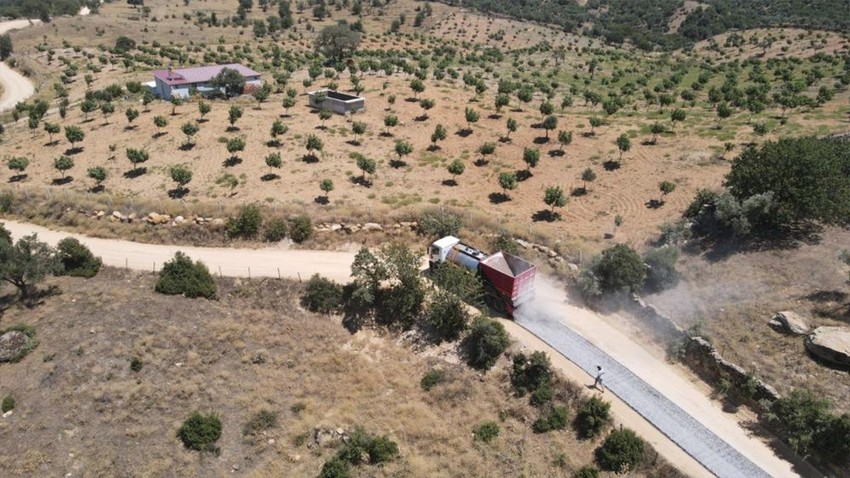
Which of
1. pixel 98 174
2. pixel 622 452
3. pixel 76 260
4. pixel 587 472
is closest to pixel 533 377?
pixel 587 472

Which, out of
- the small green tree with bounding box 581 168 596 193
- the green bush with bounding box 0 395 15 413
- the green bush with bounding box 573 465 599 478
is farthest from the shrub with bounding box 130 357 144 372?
the small green tree with bounding box 581 168 596 193

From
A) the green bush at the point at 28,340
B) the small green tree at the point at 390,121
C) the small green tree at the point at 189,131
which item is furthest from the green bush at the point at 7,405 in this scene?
the small green tree at the point at 390,121

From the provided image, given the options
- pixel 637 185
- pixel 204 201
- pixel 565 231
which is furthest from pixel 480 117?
pixel 204 201

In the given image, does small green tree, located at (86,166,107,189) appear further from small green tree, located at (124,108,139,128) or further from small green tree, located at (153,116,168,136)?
small green tree, located at (124,108,139,128)

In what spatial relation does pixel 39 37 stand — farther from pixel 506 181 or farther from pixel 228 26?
pixel 506 181

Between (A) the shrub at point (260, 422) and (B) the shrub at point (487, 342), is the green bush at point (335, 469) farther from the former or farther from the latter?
(B) the shrub at point (487, 342)

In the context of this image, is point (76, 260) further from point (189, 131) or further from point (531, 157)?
point (531, 157)
